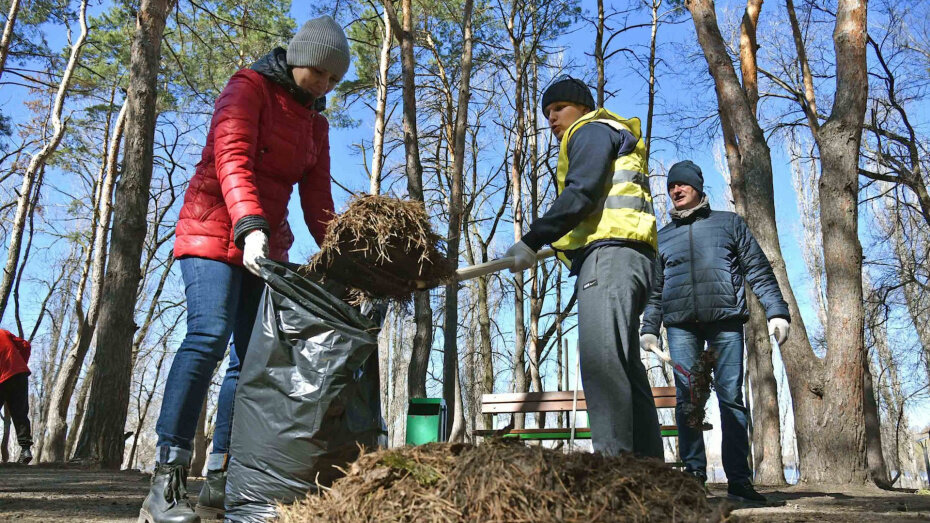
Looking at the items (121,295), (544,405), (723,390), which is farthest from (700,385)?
(121,295)

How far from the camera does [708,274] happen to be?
4.16m

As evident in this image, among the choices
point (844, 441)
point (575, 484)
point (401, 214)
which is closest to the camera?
point (575, 484)

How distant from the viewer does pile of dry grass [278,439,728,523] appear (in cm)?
147

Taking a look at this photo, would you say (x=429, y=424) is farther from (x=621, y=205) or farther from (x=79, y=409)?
(x=79, y=409)

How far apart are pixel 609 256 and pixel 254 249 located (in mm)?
1317

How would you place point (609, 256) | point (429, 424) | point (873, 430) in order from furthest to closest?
point (873, 430)
point (429, 424)
point (609, 256)

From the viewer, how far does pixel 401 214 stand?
2.33 meters

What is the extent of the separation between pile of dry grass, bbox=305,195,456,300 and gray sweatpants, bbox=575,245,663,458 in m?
0.64

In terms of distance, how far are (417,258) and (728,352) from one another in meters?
2.45

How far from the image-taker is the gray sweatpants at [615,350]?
2.47 m

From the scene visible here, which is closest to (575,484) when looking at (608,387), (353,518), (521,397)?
(353,518)

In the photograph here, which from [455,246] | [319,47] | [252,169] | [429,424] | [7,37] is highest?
[7,37]

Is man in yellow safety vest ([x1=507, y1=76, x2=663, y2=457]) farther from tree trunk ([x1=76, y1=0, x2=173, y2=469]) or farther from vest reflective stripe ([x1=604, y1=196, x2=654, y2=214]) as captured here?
tree trunk ([x1=76, y1=0, x2=173, y2=469])

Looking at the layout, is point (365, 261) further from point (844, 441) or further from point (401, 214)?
point (844, 441)
